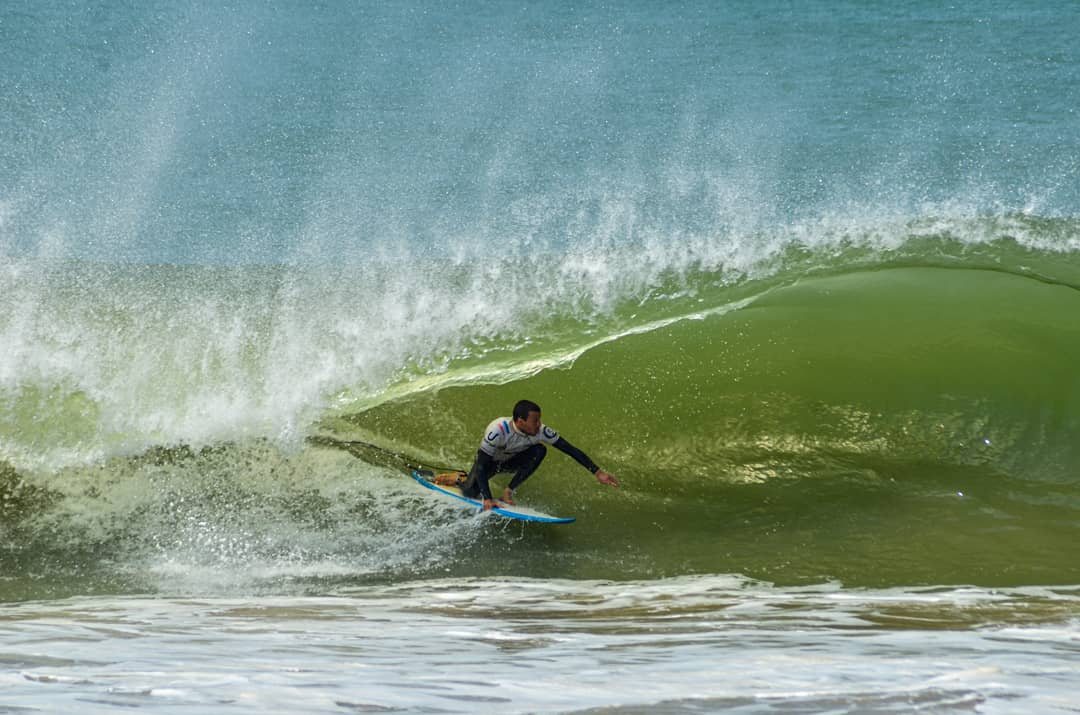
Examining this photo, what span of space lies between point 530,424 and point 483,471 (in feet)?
1.51

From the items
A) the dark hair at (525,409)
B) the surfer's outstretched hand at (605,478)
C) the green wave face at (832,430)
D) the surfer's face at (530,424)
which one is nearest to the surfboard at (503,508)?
the green wave face at (832,430)

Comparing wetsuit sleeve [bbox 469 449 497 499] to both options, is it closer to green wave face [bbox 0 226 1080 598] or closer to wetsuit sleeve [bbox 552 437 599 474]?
green wave face [bbox 0 226 1080 598]

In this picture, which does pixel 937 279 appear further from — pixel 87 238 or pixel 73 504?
pixel 87 238

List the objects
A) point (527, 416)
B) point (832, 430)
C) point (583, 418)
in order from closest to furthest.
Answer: point (527, 416) < point (832, 430) < point (583, 418)

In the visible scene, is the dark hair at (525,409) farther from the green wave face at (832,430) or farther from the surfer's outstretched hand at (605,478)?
the green wave face at (832,430)

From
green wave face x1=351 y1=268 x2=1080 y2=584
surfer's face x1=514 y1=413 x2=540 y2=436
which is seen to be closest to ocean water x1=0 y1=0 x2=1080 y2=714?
green wave face x1=351 y1=268 x2=1080 y2=584

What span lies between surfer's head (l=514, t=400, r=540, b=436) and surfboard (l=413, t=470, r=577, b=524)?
0.51 metres

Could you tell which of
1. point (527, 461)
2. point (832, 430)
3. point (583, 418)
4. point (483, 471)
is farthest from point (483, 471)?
point (832, 430)

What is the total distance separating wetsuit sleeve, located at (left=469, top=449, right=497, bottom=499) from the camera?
7.17 meters

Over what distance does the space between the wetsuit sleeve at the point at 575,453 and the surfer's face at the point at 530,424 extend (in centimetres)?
17

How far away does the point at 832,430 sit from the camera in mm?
7445

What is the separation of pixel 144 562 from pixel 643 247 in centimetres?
486

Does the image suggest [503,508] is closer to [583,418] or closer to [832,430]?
[583,418]

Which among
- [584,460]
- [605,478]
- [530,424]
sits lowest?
[605,478]
